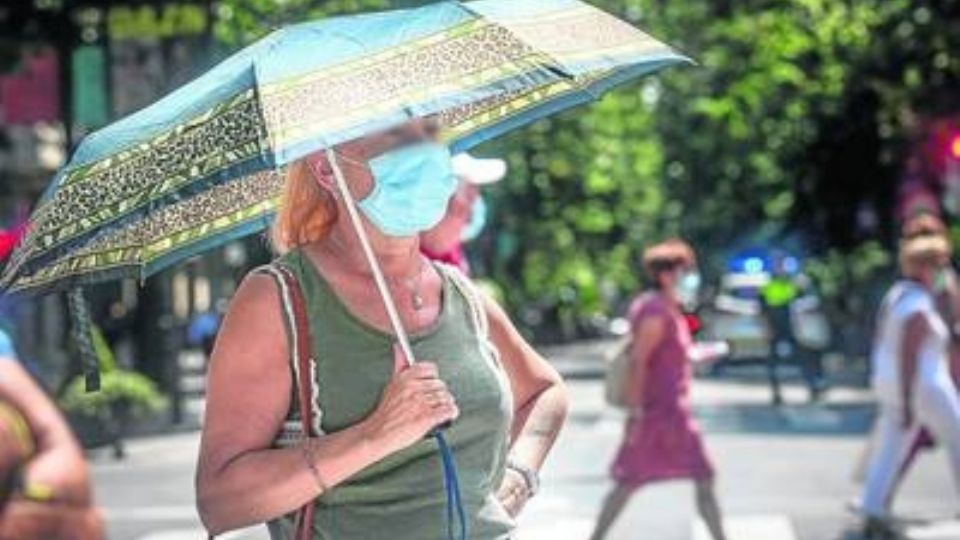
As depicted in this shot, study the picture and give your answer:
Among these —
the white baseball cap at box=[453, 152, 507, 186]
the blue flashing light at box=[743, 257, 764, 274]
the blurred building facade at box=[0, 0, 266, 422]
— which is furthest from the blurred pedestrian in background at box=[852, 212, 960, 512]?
the blue flashing light at box=[743, 257, 764, 274]

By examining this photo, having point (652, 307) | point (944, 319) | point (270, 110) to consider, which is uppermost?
point (270, 110)

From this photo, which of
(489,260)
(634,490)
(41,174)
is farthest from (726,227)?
(634,490)

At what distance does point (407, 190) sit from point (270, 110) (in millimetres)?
266

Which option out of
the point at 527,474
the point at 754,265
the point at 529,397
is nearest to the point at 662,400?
the point at 529,397

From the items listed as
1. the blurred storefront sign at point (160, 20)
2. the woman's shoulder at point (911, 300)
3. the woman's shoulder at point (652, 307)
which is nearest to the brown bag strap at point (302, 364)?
the woman's shoulder at point (652, 307)

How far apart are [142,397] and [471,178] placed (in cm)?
1648

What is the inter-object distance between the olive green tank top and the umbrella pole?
0.10ft

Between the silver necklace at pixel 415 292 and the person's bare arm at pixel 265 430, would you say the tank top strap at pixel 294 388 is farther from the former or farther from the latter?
Answer: the silver necklace at pixel 415 292

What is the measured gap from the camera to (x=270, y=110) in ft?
12.1

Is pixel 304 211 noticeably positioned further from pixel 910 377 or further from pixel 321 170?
pixel 910 377

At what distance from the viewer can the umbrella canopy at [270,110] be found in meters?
3.70

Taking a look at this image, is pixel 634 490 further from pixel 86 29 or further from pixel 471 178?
pixel 86 29

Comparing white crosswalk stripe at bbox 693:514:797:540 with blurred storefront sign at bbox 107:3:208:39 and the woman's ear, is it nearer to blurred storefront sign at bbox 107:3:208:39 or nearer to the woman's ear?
the woman's ear

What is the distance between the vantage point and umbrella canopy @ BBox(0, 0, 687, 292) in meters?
3.70
